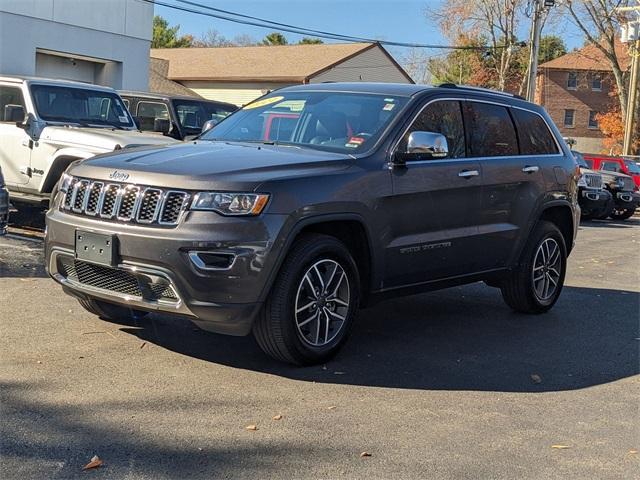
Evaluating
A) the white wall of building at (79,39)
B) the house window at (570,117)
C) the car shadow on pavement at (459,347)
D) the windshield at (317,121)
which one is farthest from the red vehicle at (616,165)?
the house window at (570,117)

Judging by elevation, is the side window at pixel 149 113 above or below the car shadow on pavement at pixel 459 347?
above

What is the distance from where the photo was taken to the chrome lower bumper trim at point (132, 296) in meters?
4.92

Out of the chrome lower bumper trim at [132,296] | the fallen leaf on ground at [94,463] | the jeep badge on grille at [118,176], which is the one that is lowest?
the fallen leaf on ground at [94,463]

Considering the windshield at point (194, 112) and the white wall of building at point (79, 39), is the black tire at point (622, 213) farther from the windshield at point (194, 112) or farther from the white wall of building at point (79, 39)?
the white wall of building at point (79, 39)

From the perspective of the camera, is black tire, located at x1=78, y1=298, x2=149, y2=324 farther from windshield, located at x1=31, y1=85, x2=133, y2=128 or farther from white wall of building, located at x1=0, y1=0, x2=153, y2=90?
white wall of building, located at x1=0, y1=0, x2=153, y2=90

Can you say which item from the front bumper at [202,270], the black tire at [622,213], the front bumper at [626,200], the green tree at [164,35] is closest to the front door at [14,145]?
the front bumper at [202,270]

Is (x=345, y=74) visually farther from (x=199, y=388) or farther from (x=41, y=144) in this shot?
(x=199, y=388)

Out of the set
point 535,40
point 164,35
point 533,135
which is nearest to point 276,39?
point 164,35

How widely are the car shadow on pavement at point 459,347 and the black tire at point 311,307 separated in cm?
16

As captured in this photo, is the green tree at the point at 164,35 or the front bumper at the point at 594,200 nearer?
the front bumper at the point at 594,200

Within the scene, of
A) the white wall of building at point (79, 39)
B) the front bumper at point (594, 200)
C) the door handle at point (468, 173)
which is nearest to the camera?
the door handle at point (468, 173)

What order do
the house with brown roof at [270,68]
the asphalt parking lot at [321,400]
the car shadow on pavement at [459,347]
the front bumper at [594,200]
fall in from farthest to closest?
the house with brown roof at [270,68], the front bumper at [594,200], the car shadow on pavement at [459,347], the asphalt parking lot at [321,400]

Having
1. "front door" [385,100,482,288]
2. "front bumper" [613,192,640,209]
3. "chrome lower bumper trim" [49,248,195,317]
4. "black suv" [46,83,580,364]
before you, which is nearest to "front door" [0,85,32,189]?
"black suv" [46,83,580,364]

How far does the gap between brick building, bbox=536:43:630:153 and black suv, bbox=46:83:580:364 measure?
58078 mm
